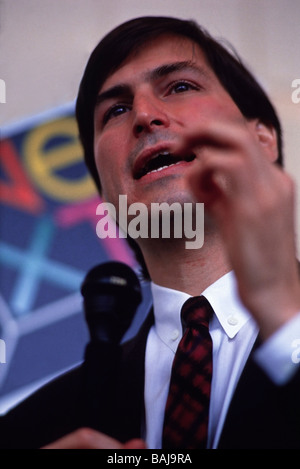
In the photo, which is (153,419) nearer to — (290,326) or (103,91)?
(290,326)

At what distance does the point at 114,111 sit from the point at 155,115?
0.17 metres

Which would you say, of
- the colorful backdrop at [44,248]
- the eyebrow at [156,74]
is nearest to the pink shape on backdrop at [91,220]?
the colorful backdrop at [44,248]

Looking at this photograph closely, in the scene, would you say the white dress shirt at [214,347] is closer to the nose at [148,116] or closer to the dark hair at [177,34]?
the nose at [148,116]

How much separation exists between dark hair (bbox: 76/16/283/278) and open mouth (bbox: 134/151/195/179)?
25 cm

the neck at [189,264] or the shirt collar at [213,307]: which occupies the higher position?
the neck at [189,264]

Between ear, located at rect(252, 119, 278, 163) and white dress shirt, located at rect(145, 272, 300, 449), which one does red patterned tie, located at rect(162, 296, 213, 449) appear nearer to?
white dress shirt, located at rect(145, 272, 300, 449)

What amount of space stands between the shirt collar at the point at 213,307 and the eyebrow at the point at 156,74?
0.36 m

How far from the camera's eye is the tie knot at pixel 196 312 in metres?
0.74

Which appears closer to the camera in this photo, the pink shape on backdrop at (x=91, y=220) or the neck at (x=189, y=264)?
the neck at (x=189, y=264)

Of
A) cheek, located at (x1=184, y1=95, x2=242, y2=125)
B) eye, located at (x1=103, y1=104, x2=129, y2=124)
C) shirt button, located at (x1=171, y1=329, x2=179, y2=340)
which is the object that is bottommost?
shirt button, located at (x1=171, y1=329, x2=179, y2=340)

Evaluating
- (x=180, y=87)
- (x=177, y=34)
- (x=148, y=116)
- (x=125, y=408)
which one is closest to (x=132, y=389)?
(x=125, y=408)

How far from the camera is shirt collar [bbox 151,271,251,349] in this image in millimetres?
750

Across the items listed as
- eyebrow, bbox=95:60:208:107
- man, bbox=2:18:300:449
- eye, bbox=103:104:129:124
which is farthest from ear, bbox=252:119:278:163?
eye, bbox=103:104:129:124

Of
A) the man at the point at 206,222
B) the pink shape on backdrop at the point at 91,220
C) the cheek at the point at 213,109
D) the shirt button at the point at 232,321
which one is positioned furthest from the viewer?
the pink shape on backdrop at the point at 91,220
